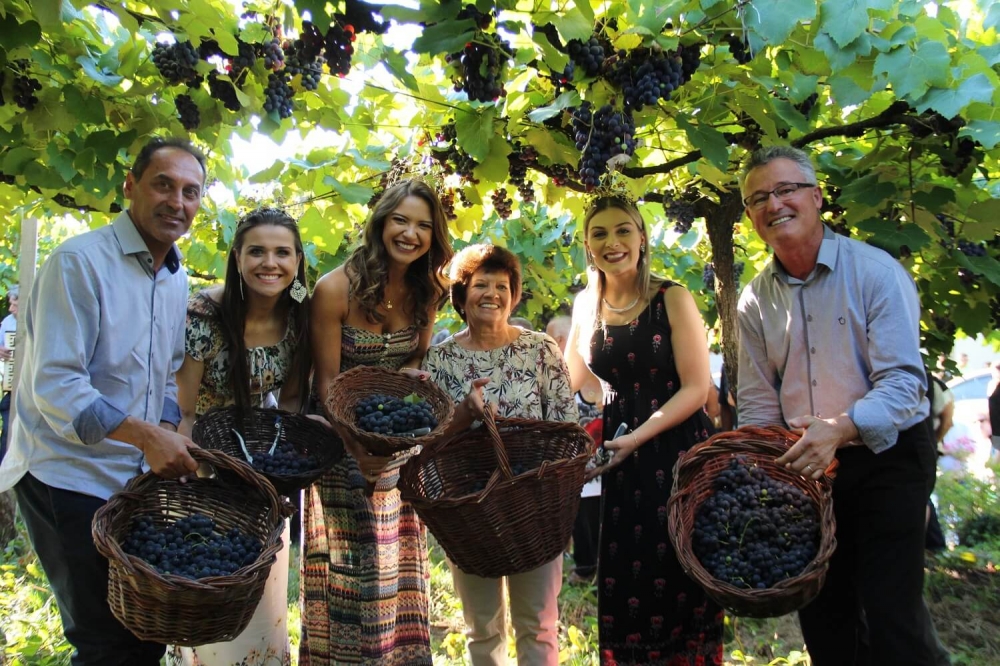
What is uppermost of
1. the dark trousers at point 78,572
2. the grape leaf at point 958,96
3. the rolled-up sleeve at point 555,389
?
the grape leaf at point 958,96

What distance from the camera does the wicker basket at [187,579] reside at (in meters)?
1.79

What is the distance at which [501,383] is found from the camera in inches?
114

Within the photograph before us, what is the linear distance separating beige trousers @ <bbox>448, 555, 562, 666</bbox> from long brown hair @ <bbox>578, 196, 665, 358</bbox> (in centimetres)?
92

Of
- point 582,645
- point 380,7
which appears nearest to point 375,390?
point 380,7

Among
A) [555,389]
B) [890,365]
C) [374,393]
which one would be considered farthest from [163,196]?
[890,365]

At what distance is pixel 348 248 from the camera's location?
4590mm

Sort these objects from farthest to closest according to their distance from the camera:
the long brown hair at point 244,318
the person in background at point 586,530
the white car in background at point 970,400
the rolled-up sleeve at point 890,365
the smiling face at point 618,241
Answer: the white car in background at point 970,400, the person in background at point 586,530, the smiling face at point 618,241, the long brown hair at point 244,318, the rolled-up sleeve at point 890,365

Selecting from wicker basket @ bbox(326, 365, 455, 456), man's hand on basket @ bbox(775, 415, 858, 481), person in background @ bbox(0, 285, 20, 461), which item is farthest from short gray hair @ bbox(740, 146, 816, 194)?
person in background @ bbox(0, 285, 20, 461)

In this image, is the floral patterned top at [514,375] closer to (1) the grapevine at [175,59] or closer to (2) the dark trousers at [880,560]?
(2) the dark trousers at [880,560]

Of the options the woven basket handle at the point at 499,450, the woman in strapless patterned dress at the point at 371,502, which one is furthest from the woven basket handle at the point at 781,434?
the woman in strapless patterned dress at the point at 371,502

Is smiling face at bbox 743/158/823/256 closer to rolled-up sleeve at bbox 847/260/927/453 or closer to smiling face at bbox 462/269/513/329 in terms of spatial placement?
rolled-up sleeve at bbox 847/260/927/453

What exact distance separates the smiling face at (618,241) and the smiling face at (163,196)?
1.50 meters

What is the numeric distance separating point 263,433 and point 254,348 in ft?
1.11

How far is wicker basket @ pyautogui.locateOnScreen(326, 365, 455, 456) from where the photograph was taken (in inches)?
88.1
